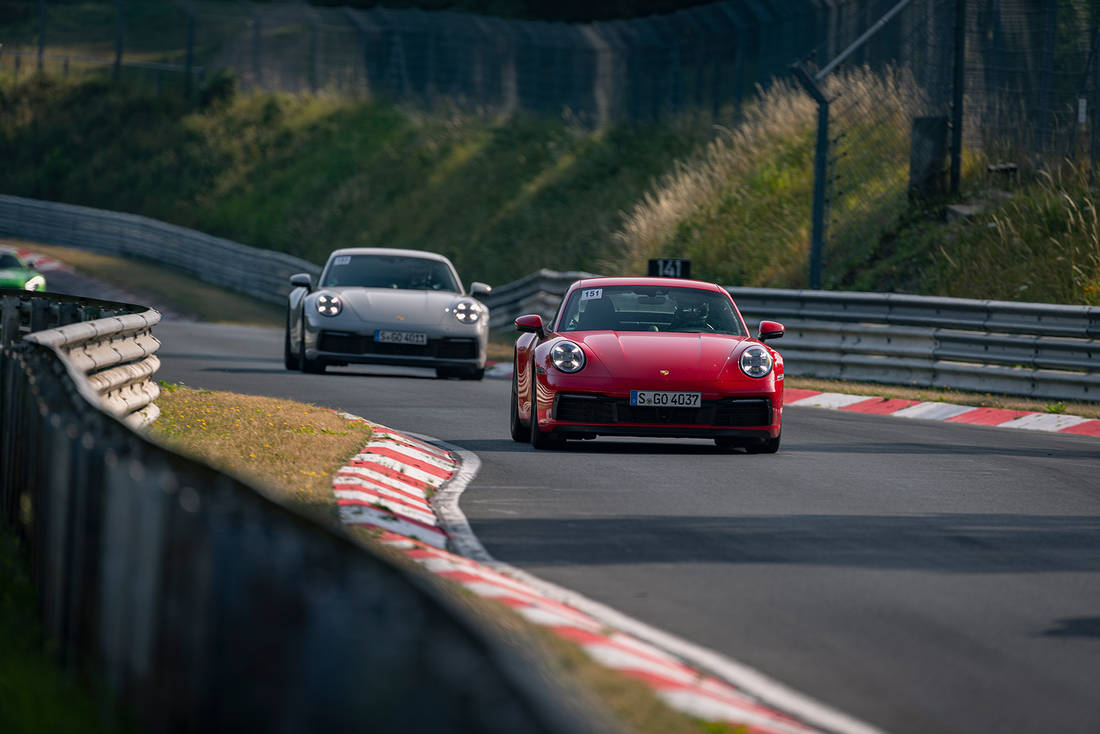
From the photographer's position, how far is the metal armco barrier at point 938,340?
57.3ft

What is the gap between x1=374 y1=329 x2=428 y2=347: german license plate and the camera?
1828cm

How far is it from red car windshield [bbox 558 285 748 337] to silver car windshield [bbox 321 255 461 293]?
6663 mm

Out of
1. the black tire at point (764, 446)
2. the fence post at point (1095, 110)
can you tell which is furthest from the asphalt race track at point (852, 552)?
the fence post at point (1095, 110)

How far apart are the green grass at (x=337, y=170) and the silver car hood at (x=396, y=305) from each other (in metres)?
15.2

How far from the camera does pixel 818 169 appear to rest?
22797 mm

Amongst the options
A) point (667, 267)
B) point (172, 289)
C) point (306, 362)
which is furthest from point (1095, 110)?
point (172, 289)

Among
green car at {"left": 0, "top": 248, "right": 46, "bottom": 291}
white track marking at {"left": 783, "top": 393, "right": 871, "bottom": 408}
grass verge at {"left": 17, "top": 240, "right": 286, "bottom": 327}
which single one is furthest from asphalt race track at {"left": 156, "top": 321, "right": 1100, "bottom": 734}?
grass verge at {"left": 17, "top": 240, "right": 286, "bottom": 327}

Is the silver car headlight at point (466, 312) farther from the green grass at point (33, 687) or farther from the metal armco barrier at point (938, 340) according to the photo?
the green grass at point (33, 687)

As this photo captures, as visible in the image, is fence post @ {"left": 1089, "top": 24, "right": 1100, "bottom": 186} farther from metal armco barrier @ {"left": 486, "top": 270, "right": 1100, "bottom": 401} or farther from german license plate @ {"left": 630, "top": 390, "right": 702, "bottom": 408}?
german license plate @ {"left": 630, "top": 390, "right": 702, "bottom": 408}

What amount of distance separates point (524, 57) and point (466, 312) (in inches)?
920

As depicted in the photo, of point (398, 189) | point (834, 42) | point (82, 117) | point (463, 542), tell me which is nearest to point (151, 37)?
point (82, 117)

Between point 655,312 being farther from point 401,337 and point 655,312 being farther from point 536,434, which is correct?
point 401,337

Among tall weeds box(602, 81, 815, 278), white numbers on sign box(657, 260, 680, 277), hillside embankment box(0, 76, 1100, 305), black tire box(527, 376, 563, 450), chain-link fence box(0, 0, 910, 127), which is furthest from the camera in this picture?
Answer: chain-link fence box(0, 0, 910, 127)

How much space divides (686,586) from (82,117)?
55.8 metres
